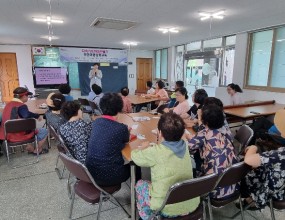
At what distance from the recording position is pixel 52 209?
204 centimetres

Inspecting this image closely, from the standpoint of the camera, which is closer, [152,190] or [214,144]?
[152,190]

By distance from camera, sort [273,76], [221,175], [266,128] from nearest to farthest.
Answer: [221,175], [266,128], [273,76]

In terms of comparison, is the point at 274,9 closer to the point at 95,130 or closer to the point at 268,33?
the point at 268,33

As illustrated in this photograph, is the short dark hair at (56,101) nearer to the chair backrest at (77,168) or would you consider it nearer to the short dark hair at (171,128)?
the chair backrest at (77,168)

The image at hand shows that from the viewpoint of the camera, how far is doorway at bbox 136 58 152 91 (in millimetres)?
10203

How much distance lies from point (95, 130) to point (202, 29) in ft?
15.0

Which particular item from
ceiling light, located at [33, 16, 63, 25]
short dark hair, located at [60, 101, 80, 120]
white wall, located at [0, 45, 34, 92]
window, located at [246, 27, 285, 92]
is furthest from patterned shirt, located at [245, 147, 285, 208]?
white wall, located at [0, 45, 34, 92]

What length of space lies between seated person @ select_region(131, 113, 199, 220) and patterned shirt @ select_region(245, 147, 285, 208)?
0.54m

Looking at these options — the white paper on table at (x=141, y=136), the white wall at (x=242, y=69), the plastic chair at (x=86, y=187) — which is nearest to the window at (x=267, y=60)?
the white wall at (x=242, y=69)

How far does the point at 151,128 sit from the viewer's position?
2473 mm

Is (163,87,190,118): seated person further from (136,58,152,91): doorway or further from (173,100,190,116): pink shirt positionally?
(136,58,152,91): doorway

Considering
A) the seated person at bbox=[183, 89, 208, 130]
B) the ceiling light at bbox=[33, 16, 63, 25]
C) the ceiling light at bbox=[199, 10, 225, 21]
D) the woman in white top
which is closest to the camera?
the seated person at bbox=[183, 89, 208, 130]

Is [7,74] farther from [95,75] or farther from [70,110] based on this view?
[70,110]

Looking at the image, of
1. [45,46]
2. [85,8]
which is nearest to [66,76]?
[45,46]
